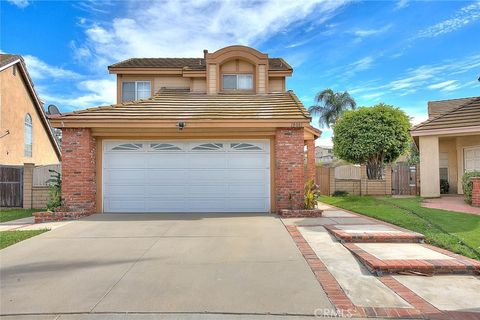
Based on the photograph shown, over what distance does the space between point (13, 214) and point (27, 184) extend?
154 centimetres

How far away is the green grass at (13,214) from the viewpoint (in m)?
9.34

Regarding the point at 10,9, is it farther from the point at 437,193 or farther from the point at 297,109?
the point at 437,193

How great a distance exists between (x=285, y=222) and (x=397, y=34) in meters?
7.79

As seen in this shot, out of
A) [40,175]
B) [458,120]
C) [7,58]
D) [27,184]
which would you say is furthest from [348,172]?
[7,58]

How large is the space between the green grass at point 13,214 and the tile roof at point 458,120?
16150mm

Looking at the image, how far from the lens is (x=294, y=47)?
42.3ft

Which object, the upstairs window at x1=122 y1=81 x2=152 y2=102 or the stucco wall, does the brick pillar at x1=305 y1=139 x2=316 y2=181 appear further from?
the stucco wall

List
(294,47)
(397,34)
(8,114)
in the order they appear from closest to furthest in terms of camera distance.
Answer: (397,34) < (294,47) < (8,114)

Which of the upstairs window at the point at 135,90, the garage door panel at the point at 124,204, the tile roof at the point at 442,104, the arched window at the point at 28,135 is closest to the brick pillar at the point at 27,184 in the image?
the garage door panel at the point at 124,204

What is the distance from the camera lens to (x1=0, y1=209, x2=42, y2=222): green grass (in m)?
9.34

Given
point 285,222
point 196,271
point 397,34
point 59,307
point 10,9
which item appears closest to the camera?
point 59,307

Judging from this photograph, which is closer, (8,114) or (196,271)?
(196,271)

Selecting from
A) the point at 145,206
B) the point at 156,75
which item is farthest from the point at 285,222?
the point at 156,75

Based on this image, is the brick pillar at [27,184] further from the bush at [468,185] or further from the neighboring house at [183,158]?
the bush at [468,185]
